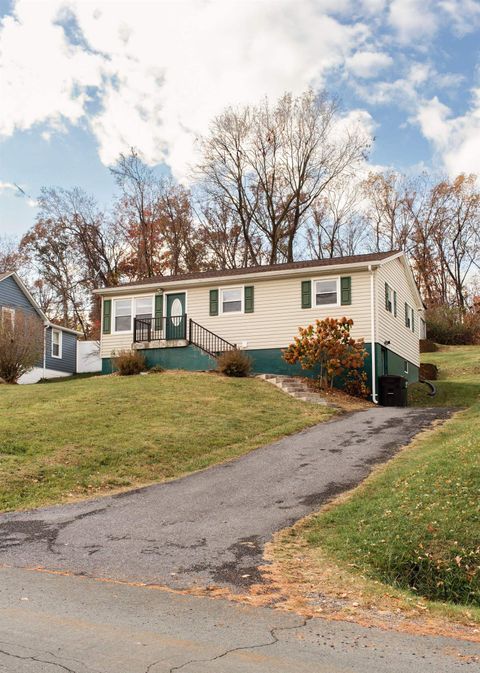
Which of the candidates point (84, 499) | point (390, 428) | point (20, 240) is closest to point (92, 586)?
point (84, 499)

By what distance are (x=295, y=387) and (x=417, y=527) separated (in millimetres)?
13715

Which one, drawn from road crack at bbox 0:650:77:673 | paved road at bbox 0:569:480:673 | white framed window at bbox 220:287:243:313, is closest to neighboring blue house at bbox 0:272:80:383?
white framed window at bbox 220:287:243:313

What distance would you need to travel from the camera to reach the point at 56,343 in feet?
116

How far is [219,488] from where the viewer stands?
33.3 ft

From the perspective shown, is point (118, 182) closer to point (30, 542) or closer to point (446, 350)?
point (446, 350)

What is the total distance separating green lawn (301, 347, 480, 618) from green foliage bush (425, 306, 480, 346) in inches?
1213

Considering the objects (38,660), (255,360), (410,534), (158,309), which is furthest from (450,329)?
(38,660)

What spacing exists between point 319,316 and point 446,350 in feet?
58.1

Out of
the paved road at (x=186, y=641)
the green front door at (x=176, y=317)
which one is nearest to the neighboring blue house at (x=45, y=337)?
the green front door at (x=176, y=317)

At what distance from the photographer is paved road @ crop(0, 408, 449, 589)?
6527 mm

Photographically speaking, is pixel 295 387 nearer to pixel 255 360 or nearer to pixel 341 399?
pixel 341 399

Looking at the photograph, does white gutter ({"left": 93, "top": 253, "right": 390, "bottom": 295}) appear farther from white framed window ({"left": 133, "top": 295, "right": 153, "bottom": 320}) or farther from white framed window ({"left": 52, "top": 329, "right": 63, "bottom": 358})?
white framed window ({"left": 52, "top": 329, "right": 63, "bottom": 358})

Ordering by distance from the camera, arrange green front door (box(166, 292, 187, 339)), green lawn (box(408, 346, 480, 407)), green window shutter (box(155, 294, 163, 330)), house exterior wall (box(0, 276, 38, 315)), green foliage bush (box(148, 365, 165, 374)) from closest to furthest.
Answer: green lawn (box(408, 346, 480, 407)), green foliage bush (box(148, 365, 165, 374)), green front door (box(166, 292, 187, 339)), green window shutter (box(155, 294, 163, 330)), house exterior wall (box(0, 276, 38, 315))

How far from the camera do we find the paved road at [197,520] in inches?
257
